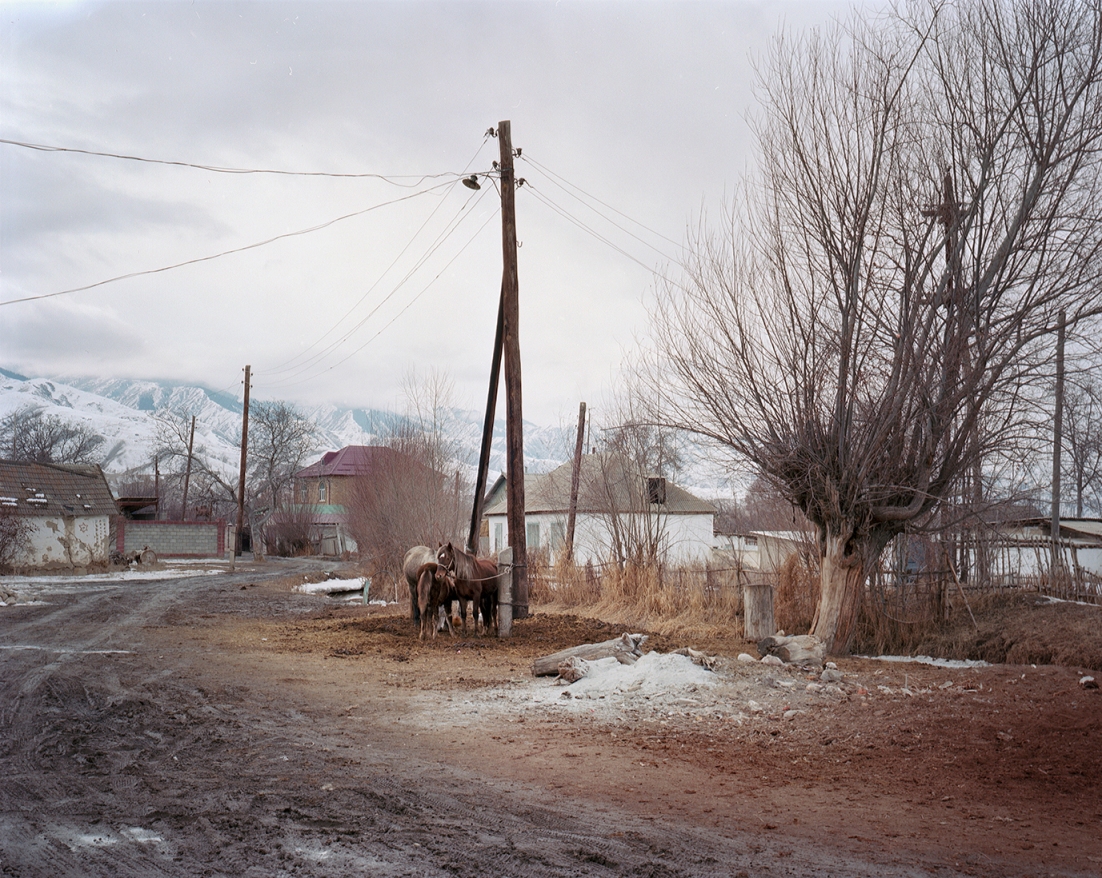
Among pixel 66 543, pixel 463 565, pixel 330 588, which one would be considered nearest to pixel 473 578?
pixel 463 565

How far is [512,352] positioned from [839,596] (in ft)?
21.9

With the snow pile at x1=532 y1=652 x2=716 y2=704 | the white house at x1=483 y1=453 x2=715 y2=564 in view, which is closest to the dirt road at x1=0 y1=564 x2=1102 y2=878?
the snow pile at x1=532 y1=652 x2=716 y2=704

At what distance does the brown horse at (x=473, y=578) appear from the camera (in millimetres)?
14125

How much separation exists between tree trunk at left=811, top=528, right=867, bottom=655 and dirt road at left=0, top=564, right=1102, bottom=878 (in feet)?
3.18

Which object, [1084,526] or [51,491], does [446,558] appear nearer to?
[1084,526]

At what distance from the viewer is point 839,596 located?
1190cm

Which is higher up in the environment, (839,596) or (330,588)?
(839,596)

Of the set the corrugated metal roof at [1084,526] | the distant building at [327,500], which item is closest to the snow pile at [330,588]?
the corrugated metal roof at [1084,526]

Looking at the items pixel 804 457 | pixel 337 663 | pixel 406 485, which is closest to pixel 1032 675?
pixel 804 457

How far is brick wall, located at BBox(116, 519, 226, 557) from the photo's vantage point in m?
44.8

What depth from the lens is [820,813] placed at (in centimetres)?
512

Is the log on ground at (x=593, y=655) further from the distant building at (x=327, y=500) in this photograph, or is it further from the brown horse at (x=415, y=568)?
the distant building at (x=327, y=500)

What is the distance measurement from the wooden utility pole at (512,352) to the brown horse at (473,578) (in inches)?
15.8

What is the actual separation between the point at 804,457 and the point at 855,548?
1.54m
